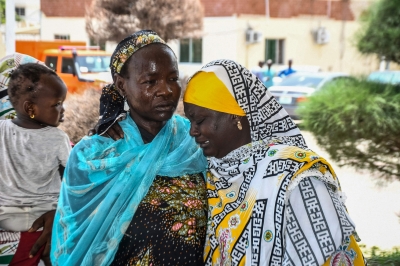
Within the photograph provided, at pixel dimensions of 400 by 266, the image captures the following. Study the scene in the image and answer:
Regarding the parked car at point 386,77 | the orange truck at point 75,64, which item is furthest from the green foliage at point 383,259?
the orange truck at point 75,64

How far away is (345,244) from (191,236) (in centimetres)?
62

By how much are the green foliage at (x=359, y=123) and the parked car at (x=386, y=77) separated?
0.06 metres

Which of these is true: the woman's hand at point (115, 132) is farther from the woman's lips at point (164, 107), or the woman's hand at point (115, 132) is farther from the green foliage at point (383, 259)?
the green foliage at point (383, 259)

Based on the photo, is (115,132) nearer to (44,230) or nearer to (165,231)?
(165,231)

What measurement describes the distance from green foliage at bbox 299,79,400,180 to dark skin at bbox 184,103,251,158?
2534 mm

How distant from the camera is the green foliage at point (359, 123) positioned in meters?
4.48

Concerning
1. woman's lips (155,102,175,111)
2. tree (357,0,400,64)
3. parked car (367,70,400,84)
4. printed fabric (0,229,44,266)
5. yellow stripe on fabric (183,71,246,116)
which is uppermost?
tree (357,0,400,64)

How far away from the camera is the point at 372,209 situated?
792 centimetres

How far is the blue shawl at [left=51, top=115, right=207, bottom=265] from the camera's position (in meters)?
2.29

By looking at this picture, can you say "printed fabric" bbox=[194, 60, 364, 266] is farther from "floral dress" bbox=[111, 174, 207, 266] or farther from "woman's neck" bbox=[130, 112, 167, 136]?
"woman's neck" bbox=[130, 112, 167, 136]

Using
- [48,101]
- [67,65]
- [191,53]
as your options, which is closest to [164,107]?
[48,101]

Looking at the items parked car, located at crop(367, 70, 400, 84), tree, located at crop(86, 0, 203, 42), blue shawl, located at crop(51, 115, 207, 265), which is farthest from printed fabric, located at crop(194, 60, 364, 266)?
tree, located at crop(86, 0, 203, 42)

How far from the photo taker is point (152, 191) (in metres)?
2.33

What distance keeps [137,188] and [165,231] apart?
206 millimetres
